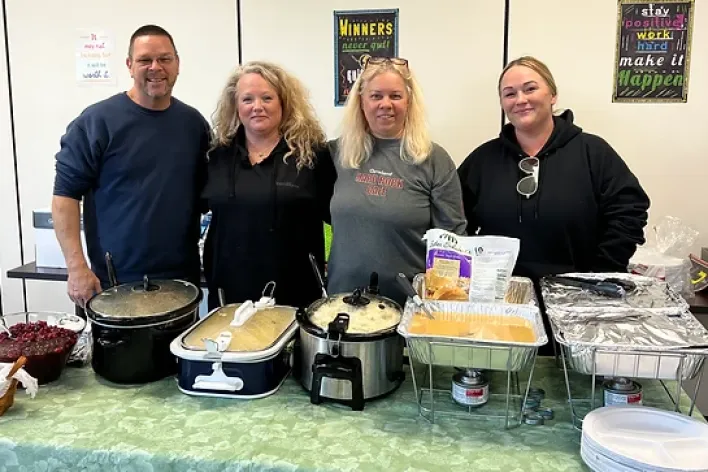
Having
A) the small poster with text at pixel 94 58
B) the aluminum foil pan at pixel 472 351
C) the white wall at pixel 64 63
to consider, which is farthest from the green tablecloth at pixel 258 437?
the small poster with text at pixel 94 58

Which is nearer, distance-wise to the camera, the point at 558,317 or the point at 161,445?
the point at 161,445

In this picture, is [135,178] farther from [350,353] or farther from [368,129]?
[350,353]

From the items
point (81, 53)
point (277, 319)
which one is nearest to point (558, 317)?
point (277, 319)

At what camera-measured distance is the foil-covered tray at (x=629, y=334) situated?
124 centimetres

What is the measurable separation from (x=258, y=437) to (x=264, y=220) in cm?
95

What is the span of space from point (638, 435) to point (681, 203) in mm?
1933

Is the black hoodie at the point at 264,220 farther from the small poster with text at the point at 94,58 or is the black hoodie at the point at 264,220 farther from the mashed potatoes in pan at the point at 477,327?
the small poster with text at the point at 94,58

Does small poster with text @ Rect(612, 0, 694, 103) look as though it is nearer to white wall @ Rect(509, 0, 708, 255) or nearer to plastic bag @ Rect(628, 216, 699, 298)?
white wall @ Rect(509, 0, 708, 255)

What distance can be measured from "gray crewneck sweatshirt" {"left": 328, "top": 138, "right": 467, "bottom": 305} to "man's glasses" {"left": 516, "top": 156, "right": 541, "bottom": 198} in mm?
231

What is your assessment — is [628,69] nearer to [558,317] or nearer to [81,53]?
[558,317]

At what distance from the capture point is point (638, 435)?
1226 mm

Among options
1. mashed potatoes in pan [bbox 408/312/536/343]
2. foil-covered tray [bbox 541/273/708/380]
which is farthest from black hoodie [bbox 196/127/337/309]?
foil-covered tray [bbox 541/273/708/380]

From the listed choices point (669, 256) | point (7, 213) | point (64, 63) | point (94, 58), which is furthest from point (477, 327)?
point (7, 213)

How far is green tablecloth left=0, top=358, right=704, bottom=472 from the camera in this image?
4.02ft
